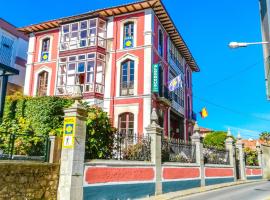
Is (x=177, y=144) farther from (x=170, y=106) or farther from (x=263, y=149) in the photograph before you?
(x=263, y=149)

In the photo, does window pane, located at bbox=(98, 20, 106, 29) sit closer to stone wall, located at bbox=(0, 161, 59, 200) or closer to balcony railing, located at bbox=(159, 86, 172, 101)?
balcony railing, located at bbox=(159, 86, 172, 101)

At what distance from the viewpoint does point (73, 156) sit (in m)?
9.03

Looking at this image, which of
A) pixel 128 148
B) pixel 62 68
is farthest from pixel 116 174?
pixel 62 68

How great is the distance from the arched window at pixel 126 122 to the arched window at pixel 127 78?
5.04 ft

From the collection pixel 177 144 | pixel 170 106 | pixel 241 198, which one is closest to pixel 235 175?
pixel 170 106

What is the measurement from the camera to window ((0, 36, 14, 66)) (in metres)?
25.9

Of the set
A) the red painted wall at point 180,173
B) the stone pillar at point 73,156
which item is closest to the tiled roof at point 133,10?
the red painted wall at point 180,173

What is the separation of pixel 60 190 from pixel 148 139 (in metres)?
5.35

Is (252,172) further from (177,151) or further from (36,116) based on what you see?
(36,116)

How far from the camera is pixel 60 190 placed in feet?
29.5

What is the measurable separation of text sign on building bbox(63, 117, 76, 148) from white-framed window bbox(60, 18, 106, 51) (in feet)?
42.4

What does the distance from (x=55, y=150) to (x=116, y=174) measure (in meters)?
2.47

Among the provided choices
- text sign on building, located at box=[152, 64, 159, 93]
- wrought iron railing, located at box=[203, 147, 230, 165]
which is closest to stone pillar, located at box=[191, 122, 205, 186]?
wrought iron railing, located at box=[203, 147, 230, 165]

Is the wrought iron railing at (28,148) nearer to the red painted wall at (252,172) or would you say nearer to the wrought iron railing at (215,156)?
the wrought iron railing at (215,156)
